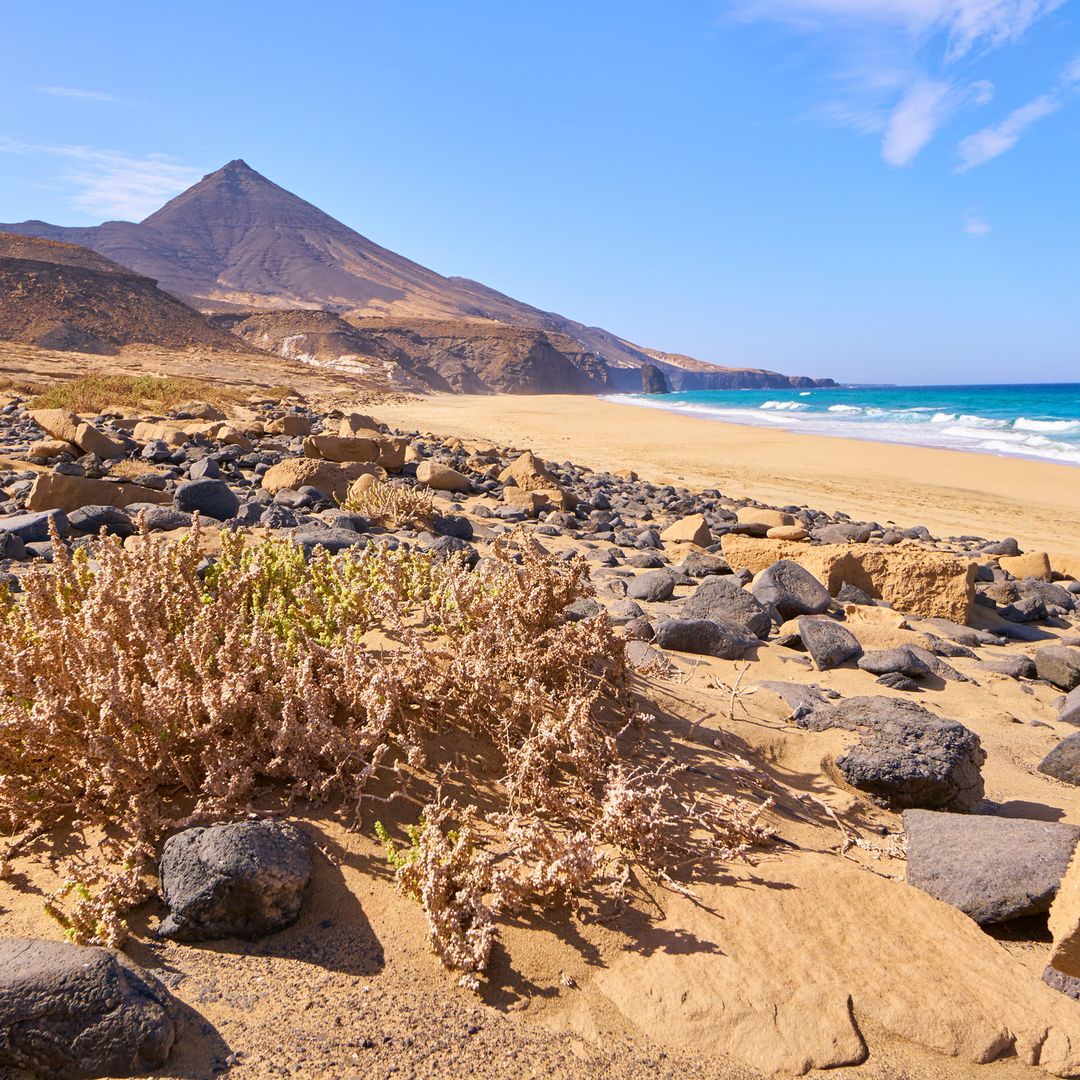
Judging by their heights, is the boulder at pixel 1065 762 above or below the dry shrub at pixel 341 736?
below

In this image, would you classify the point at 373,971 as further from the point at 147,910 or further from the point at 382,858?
the point at 147,910

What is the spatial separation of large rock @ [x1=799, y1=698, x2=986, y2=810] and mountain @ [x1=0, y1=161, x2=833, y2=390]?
332 feet

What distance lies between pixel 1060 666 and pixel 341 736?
532cm

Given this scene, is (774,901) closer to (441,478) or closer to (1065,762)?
(1065,762)

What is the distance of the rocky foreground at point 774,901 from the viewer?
1.83 m

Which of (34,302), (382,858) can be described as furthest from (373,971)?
(34,302)

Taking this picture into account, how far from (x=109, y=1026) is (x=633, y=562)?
672 cm

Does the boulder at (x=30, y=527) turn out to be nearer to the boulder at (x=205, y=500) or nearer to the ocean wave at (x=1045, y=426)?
the boulder at (x=205, y=500)

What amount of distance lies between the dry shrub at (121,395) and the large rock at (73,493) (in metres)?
8.81

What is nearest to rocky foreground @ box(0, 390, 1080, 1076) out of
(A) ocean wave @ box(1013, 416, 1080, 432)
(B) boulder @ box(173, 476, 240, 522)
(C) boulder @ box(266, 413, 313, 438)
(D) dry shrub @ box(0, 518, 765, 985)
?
(D) dry shrub @ box(0, 518, 765, 985)

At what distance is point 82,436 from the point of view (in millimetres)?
10094

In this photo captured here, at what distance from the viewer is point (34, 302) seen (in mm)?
42094

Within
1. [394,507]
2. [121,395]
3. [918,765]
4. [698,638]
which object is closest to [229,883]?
[918,765]

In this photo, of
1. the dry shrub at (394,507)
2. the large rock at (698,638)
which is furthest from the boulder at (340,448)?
the large rock at (698,638)
